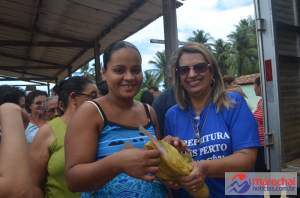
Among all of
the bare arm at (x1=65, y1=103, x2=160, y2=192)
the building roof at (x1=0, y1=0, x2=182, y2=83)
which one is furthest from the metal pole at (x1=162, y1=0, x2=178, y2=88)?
the bare arm at (x1=65, y1=103, x2=160, y2=192)

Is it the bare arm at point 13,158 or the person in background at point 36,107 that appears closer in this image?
the bare arm at point 13,158

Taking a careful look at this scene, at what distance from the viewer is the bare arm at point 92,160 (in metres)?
1.06

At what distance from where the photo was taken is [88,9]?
5789 millimetres

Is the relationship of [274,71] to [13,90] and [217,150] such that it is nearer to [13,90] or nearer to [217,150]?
[217,150]

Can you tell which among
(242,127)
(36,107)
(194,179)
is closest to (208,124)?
(242,127)

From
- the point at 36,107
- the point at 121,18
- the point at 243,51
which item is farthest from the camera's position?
the point at 243,51

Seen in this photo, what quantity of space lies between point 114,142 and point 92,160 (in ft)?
0.51

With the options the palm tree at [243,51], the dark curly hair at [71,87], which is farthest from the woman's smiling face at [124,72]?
the palm tree at [243,51]

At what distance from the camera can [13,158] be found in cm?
110

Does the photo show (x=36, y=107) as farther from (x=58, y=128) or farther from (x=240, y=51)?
(x=240, y=51)

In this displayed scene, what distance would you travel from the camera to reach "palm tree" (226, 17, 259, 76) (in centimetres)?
3416

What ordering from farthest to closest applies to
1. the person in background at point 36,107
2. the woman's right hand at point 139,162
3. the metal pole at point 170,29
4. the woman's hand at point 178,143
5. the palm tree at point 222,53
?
the palm tree at point 222,53, the metal pole at point 170,29, the person in background at point 36,107, the woman's hand at point 178,143, the woman's right hand at point 139,162

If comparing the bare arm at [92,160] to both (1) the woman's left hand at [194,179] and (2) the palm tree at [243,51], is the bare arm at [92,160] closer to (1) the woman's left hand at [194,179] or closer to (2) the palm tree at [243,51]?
(1) the woman's left hand at [194,179]

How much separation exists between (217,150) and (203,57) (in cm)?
75
